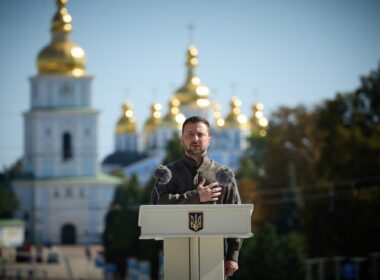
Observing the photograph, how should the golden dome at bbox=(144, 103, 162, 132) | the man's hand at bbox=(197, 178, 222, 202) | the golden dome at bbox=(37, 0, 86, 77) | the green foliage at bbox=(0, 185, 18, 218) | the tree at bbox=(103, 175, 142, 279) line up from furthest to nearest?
the golden dome at bbox=(144, 103, 162, 132)
the golden dome at bbox=(37, 0, 86, 77)
the green foliage at bbox=(0, 185, 18, 218)
the tree at bbox=(103, 175, 142, 279)
the man's hand at bbox=(197, 178, 222, 202)

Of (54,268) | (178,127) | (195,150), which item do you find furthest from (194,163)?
(178,127)

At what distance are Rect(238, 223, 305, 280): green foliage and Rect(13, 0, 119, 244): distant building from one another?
76200mm

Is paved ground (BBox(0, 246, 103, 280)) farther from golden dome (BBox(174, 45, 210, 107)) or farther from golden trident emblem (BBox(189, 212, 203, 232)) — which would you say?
golden trident emblem (BBox(189, 212, 203, 232))

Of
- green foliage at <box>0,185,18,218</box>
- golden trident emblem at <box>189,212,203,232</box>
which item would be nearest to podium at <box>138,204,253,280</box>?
golden trident emblem at <box>189,212,203,232</box>

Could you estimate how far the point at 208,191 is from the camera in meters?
9.37

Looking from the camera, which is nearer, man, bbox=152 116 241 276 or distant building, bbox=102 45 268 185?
man, bbox=152 116 241 276

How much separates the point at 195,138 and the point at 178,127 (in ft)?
452

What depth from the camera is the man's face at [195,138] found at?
372 inches

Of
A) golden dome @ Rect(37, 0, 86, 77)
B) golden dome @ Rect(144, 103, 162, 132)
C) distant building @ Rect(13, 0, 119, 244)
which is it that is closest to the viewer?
golden dome @ Rect(37, 0, 86, 77)

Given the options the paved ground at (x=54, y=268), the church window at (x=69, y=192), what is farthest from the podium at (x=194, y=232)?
the church window at (x=69, y=192)

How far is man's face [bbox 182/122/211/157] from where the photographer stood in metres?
9.45

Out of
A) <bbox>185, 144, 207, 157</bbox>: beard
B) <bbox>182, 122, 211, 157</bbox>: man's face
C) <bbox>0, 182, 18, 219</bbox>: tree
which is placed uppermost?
<bbox>0, 182, 18, 219</bbox>: tree

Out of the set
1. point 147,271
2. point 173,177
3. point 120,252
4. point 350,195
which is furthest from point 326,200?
point 173,177

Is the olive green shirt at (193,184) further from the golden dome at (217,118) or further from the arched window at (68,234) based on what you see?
the golden dome at (217,118)
